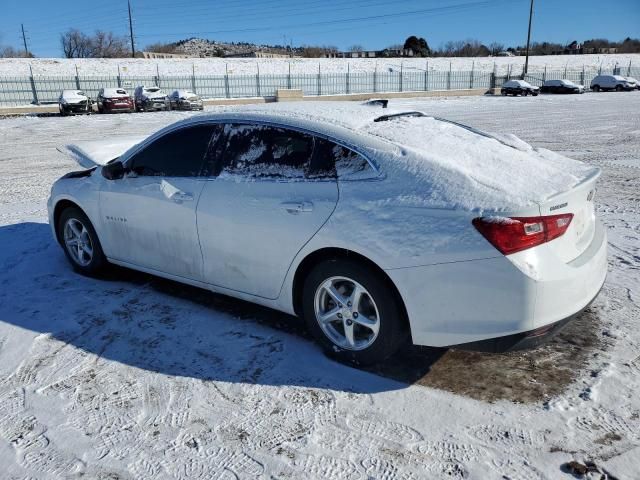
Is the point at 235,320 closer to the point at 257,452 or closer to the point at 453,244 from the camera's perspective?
A: the point at 257,452

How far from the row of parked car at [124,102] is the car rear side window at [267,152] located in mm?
29762

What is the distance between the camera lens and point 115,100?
3059 cm

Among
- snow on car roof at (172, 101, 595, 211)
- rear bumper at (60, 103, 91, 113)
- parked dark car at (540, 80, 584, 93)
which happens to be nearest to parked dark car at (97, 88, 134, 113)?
rear bumper at (60, 103, 91, 113)

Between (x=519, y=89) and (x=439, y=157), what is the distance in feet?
148

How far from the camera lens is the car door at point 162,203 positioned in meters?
4.04

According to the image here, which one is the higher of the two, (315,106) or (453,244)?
(315,106)

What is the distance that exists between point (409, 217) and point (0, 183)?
378 inches

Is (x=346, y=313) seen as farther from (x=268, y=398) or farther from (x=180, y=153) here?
(x=180, y=153)

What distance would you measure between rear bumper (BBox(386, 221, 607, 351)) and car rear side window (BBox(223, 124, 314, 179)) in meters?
1.04

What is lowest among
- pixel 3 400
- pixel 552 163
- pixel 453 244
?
pixel 3 400

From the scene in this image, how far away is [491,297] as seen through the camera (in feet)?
9.26

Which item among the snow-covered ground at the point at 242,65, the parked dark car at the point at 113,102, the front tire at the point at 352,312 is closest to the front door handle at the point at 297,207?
the front tire at the point at 352,312

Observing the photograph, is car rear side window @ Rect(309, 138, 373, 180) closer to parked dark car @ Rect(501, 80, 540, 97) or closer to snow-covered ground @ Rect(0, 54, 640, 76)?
parked dark car @ Rect(501, 80, 540, 97)

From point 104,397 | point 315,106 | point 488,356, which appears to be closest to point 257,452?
point 104,397
